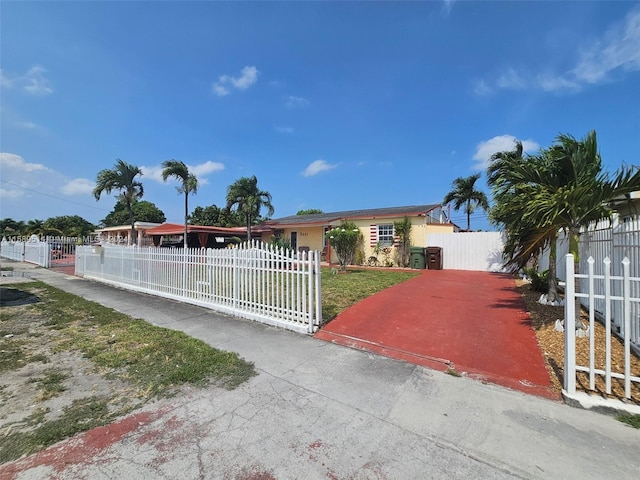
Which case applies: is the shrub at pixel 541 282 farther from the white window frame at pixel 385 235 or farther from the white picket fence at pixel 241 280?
the white window frame at pixel 385 235

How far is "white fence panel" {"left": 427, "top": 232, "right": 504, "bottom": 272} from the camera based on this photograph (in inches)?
614

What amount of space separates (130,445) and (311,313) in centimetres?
327

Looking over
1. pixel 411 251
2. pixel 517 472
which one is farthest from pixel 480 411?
pixel 411 251

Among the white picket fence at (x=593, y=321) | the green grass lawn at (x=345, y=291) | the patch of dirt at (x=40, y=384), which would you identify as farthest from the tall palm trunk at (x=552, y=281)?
the patch of dirt at (x=40, y=384)

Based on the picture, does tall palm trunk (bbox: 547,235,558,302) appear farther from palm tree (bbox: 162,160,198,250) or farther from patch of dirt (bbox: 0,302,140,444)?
palm tree (bbox: 162,160,198,250)

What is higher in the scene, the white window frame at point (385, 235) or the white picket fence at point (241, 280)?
the white window frame at point (385, 235)

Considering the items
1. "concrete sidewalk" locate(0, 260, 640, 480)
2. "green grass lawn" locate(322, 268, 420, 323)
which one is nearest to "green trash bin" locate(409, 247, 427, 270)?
"green grass lawn" locate(322, 268, 420, 323)

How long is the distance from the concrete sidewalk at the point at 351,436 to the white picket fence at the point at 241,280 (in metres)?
1.93

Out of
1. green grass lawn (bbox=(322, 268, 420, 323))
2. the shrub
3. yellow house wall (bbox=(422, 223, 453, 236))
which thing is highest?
yellow house wall (bbox=(422, 223, 453, 236))

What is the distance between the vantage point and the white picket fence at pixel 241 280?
5656 mm

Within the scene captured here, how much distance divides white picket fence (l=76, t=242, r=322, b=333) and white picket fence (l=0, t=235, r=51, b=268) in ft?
44.1

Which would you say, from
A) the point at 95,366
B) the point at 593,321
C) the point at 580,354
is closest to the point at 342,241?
the point at 580,354

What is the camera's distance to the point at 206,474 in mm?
2215

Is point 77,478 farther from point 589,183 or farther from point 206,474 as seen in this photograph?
point 589,183
